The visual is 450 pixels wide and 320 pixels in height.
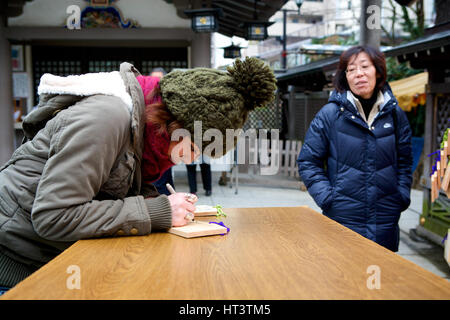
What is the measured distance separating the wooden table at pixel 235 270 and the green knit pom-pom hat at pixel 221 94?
44 centimetres

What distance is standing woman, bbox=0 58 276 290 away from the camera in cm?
130

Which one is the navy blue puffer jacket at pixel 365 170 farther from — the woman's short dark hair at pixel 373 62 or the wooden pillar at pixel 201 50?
the wooden pillar at pixel 201 50

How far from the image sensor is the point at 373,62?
2.92m

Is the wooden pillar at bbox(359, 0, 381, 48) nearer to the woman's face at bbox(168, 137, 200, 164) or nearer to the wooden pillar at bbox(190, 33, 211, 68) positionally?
the woman's face at bbox(168, 137, 200, 164)

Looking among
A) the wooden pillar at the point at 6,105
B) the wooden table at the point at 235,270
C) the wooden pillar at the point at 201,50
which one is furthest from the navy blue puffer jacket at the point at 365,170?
the wooden pillar at the point at 6,105

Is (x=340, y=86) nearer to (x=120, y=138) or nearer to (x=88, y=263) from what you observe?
(x=120, y=138)

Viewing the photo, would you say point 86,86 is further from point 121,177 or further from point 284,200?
point 284,200

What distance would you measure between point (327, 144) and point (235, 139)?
4.88ft

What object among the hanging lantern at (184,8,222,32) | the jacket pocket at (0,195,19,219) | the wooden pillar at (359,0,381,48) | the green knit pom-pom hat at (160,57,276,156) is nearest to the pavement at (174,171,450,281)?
the wooden pillar at (359,0,381,48)

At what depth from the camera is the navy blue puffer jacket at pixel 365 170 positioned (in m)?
2.73

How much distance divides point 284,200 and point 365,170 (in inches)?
194
